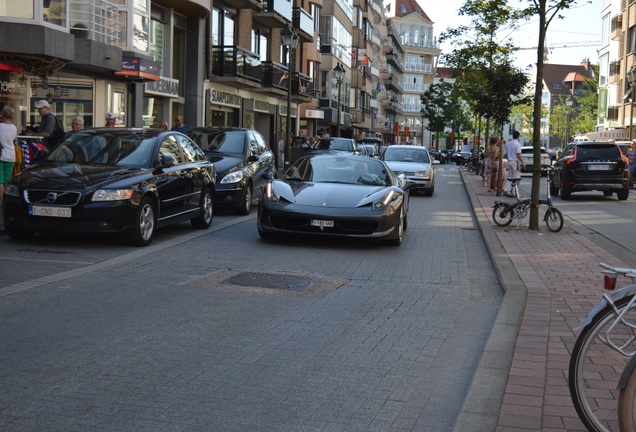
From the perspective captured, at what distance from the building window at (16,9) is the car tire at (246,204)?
6368mm

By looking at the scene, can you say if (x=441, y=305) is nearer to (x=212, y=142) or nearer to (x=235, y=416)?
(x=235, y=416)

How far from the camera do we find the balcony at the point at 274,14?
3949 cm

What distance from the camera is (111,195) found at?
11.1m

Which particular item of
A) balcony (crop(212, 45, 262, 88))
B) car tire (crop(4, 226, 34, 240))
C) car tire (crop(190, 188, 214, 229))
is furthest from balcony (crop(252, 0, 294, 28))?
car tire (crop(4, 226, 34, 240))

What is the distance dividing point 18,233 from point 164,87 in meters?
18.8

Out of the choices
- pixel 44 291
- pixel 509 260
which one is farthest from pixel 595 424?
pixel 509 260

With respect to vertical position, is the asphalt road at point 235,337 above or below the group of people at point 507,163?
below

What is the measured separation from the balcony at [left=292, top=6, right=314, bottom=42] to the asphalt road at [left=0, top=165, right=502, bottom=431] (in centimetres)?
3692

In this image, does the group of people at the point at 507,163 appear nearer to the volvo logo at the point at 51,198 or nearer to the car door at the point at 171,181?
the car door at the point at 171,181

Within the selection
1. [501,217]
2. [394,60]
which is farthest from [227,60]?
[394,60]

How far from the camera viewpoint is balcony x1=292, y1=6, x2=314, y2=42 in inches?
1845

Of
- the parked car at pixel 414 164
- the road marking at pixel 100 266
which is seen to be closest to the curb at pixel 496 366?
the road marking at pixel 100 266

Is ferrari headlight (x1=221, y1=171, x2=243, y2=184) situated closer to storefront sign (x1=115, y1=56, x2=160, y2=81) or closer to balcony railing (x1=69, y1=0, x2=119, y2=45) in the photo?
balcony railing (x1=69, y1=0, x2=119, y2=45)

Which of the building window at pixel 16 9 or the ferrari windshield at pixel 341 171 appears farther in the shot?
the building window at pixel 16 9
